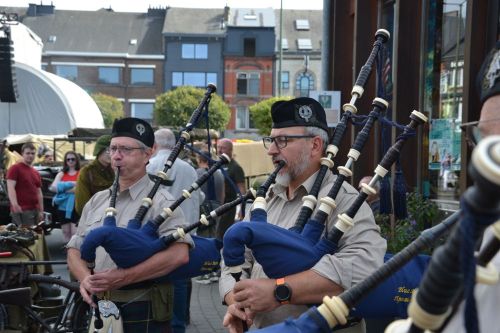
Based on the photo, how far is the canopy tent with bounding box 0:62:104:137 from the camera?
143ft

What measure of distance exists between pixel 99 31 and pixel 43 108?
34.2 metres

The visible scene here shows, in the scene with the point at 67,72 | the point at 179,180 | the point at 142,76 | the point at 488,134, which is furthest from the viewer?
the point at 142,76

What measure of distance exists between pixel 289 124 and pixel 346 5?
313 inches

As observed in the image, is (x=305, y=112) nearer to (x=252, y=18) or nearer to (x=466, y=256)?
(x=466, y=256)

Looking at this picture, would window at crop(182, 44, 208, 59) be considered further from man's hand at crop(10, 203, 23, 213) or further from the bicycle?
the bicycle

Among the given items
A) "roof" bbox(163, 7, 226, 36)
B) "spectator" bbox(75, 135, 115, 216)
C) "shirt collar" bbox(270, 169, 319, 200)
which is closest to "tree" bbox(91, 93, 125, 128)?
"roof" bbox(163, 7, 226, 36)

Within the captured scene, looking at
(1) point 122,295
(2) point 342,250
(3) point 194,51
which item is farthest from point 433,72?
(3) point 194,51

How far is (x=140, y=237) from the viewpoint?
12.9ft

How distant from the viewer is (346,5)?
11039mm

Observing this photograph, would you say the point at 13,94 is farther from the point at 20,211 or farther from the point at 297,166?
the point at 297,166

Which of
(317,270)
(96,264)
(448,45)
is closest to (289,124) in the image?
(317,270)

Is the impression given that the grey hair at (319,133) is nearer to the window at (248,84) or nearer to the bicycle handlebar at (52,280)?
the bicycle handlebar at (52,280)

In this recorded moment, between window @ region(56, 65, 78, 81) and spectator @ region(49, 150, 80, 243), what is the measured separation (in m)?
61.2

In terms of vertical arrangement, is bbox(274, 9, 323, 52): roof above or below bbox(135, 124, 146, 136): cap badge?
above
